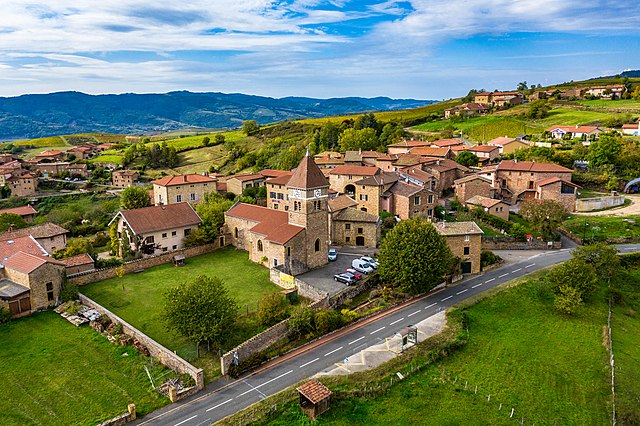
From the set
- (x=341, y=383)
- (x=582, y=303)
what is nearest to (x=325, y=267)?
(x=341, y=383)

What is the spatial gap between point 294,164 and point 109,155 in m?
103

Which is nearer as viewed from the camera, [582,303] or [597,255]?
[582,303]

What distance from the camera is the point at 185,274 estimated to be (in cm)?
4950

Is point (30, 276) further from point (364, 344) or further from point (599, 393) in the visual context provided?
point (599, 393)

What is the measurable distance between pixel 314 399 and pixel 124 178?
391 ft

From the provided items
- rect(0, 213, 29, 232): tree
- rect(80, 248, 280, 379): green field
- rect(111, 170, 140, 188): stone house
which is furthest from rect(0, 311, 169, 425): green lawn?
rect(111, 170, 140, 188): stone house

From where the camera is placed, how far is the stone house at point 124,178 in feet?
422

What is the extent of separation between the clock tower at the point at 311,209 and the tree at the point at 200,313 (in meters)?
16.5

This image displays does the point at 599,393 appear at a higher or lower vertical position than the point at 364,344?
lower

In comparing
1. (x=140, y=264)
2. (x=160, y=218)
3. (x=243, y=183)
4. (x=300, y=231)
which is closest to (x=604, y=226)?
(x=300, y=231)

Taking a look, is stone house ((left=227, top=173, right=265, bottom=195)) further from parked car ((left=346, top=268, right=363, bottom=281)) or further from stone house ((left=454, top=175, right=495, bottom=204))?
parked car ((left=346, top=268, right=363, bottom=281))

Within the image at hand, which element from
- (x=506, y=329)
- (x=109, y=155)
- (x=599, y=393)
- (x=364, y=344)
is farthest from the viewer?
(x=109, y=155)

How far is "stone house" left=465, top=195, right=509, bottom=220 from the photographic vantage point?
213 feet

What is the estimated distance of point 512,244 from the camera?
58.6 metres
